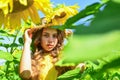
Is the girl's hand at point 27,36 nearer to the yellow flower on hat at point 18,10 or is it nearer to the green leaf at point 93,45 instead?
the yellow flower on hat at point 18,10

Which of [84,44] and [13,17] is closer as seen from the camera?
[84,44]

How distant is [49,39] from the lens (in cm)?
271

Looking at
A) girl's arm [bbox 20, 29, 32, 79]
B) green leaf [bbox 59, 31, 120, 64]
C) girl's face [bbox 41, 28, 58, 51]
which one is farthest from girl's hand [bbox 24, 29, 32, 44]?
green leaf [bbox 59, 31, 120, 64]

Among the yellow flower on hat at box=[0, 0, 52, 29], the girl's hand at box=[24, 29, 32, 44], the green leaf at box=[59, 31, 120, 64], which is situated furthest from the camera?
the girl's hand at box=[24, 29, 32, 44]

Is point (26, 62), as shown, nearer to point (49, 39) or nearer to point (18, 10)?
point (49, 39)

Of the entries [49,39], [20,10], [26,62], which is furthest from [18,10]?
[49,39]

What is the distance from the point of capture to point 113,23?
A: 0.52ft

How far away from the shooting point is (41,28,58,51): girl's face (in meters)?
2.67

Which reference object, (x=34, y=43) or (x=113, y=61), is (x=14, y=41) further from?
(x=113, y=61)

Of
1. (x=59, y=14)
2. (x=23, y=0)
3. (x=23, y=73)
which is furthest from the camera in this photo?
(x=23, y=73)

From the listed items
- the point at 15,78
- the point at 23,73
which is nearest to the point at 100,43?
the point at 23,73

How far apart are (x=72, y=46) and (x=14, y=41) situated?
7.64 feet

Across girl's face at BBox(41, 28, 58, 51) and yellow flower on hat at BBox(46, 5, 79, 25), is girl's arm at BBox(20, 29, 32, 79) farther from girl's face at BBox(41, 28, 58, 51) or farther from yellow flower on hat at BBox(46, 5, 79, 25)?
yellow flower on hat at BBox(46, 5, 79, 25)

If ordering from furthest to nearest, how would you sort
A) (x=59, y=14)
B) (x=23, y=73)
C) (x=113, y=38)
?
(x=23, y=73), (x=59, y=14), (x=113, y=38)
